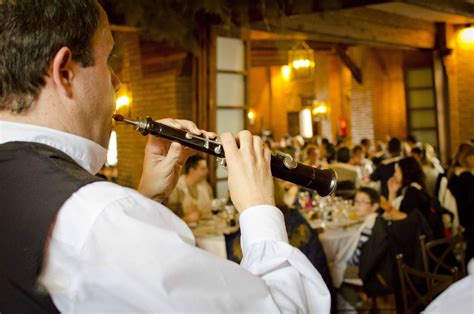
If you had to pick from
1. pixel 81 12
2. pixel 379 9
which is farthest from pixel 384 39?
pixel 81 12

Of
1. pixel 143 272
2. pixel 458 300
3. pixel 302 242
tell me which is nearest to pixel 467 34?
pixel 302 242

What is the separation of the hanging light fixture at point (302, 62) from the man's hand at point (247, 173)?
20.6 feet

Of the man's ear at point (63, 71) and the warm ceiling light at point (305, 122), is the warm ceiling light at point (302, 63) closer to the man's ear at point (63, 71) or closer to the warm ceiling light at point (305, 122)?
the man's ear at point (63, 71)

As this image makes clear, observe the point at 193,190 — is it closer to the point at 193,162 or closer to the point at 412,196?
the point at 193,162

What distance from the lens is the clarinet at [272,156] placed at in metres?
1.34

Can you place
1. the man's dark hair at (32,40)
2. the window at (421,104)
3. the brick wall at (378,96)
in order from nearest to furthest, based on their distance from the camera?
the man's dark hair at (32,40)
the window at (421,104)
the brick wall at (378,96)

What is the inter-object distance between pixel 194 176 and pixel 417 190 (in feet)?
7.11

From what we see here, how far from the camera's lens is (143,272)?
774 mm

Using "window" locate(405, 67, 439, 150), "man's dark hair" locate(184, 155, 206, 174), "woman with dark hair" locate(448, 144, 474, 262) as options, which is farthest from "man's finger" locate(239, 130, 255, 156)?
"window" locate(405, 67, 439, 150)

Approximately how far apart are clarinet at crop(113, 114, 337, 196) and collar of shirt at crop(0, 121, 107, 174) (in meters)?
0.34

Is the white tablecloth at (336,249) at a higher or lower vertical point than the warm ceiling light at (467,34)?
lower

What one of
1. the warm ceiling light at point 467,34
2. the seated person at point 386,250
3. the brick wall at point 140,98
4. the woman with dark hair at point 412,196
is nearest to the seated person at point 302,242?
the seated person at point 386,250

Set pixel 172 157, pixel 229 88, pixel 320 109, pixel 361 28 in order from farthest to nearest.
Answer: pixel 320 109, pixel 361 28, pixel 229 88, pixel 172 157

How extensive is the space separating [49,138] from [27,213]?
18 cm
